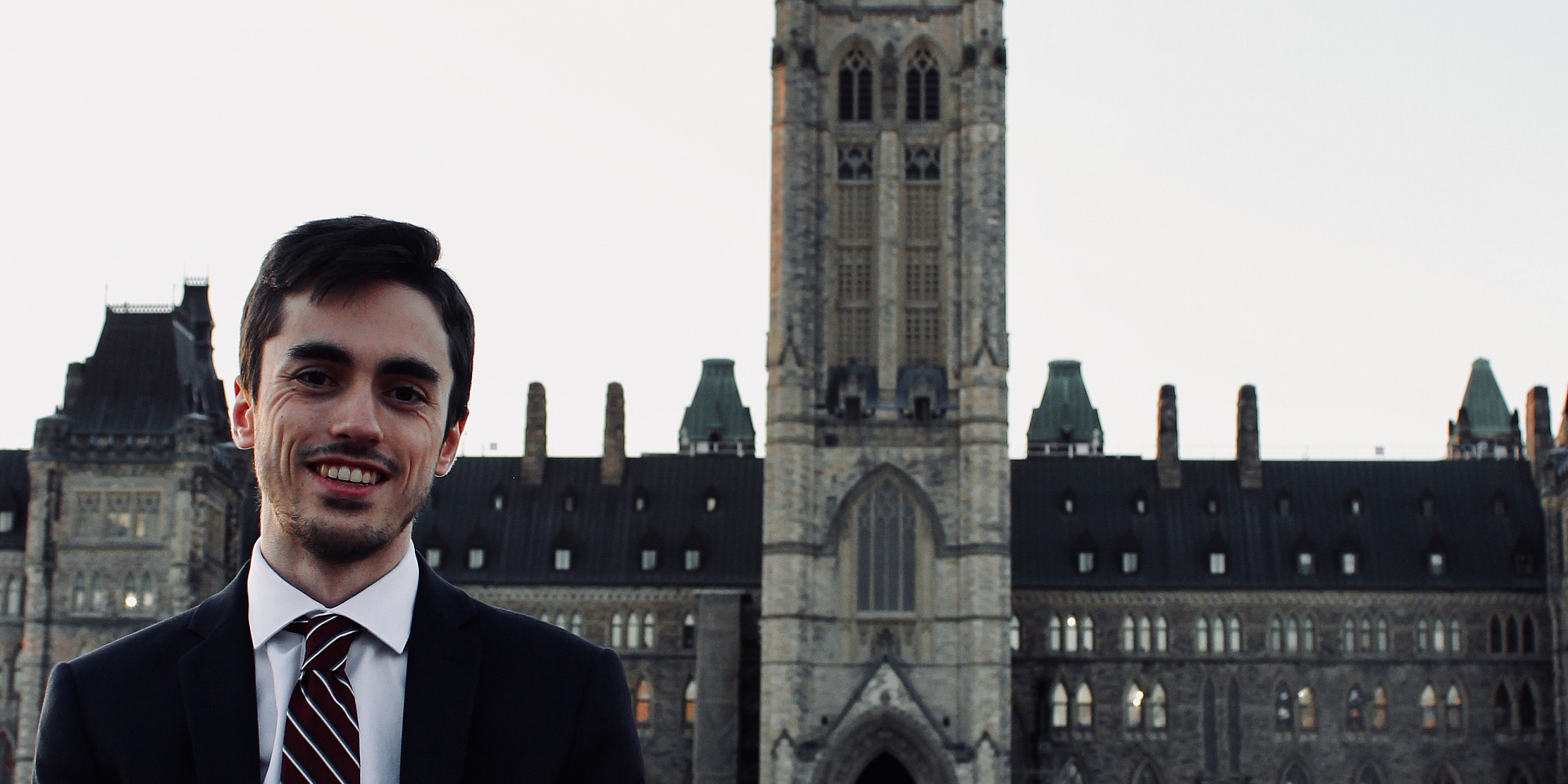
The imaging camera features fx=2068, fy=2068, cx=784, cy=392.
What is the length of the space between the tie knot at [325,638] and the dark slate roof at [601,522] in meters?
68.2

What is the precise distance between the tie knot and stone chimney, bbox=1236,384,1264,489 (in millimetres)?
73280

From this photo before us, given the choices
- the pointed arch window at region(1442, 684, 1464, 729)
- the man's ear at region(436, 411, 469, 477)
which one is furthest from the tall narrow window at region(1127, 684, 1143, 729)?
the man's ear at region(436, 411, 469, 477)

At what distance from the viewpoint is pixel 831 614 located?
63.2m

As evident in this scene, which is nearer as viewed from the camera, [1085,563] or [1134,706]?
[1134,706]

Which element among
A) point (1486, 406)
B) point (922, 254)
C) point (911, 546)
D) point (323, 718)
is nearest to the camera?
point (323, 718)

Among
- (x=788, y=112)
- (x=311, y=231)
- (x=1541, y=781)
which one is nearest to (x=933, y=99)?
(x=788, y=112)

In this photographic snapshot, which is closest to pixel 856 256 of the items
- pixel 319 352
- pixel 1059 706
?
pixel 1059 706

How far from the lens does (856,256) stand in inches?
2579

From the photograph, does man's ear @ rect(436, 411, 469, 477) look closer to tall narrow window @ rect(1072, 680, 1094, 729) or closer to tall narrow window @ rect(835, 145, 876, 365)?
tall narrow window @ rect(835, 145, 876, 365)

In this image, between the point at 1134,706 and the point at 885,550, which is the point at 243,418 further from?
the point at 1134,706

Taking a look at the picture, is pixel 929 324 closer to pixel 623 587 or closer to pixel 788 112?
pixel 788 112

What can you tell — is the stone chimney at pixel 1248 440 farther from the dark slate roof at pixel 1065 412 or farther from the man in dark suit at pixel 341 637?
the man in dark suit at pixel 341 637

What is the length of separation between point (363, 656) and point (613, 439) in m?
73.2

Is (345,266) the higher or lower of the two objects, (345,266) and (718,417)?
the lower
